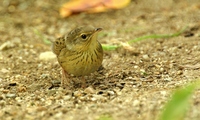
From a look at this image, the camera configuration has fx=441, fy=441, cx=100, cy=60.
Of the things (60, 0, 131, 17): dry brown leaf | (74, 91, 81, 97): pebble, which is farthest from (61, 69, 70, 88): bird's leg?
(60, 0, 131, 17): dry brown leaf

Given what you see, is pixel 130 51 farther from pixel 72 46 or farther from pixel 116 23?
pixel 116 23

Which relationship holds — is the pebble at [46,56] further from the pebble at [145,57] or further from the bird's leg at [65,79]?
the pebble at [145,57]

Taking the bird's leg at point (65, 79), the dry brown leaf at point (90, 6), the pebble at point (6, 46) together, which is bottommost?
the bird's leg at point (65, 79)

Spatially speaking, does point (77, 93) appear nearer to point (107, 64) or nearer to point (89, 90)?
point (89, 90)

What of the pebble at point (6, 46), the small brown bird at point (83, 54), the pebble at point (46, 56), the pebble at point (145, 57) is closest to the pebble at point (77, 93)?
the small brown bird at point (83, 54)

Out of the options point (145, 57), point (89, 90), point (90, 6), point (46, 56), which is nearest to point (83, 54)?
point (89, 90)

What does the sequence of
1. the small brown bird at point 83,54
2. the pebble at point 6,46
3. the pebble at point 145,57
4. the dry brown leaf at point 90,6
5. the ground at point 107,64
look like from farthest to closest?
the dry brown leaf at point 90,6 < the pebble at point 6,46 < the pebble at point 145,57 < the small brown bird at point 83,54 < the ground at point 107,64
